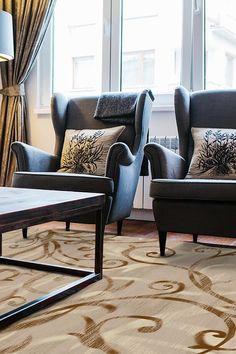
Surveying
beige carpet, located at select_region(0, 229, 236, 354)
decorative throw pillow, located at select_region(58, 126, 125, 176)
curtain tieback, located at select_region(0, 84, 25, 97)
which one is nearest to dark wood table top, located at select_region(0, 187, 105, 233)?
beige carpet, located at select_region(0, 229, 236, 354)

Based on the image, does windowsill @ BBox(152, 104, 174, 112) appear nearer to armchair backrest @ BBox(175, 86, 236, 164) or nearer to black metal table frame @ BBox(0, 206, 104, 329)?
armchair backrest @ BBox(175, 86, 236, 164)

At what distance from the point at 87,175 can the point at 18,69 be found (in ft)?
5.78

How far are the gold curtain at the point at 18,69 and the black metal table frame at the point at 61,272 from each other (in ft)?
6.68

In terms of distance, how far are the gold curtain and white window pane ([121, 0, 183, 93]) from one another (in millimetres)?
729

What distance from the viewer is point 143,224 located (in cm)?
347

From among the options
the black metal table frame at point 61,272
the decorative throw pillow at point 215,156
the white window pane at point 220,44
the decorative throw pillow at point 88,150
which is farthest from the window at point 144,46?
the black metal table frame at point 61,272

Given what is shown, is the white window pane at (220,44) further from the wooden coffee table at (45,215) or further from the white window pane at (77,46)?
the wooden coffee table at (45,215)

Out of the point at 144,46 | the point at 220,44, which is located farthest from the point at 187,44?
the point at 144,46

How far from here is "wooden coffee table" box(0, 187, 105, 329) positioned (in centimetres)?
129

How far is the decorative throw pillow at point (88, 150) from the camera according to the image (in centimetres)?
298

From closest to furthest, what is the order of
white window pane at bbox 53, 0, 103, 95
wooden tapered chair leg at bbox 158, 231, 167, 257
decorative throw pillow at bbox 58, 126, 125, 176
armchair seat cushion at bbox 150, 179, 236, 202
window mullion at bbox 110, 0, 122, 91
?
1. armchair seat cushion at bbox 150, 179, 236, 202
2. wooden tapered chair leg at bbox 158, 231, 167, 257
3. decorative throw pillow at bbox 58, 126, 125, 176
4. window mullion at bbox 110, 0, 122, 91
5. white window pane at bbox 53, 0, 103, 95

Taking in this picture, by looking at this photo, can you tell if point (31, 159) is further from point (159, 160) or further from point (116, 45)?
point (116, 45)

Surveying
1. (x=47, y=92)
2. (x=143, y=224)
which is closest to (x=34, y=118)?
(x=47, y=92)

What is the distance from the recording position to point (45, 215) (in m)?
1.41
